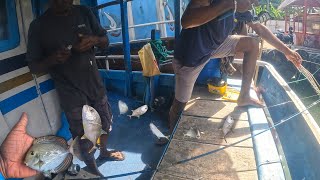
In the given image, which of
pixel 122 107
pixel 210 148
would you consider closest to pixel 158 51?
pixel 122 107

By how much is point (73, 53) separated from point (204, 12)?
5.08 feet

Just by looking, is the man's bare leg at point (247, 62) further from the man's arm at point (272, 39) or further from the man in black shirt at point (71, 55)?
the man in black shirt at point (71, 55)

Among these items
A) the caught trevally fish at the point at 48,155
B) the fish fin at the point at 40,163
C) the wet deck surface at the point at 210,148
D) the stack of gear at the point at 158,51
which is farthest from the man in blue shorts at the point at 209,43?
the fish fin at the point at 40,163

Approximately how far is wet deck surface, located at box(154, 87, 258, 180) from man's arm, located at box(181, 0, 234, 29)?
1305mm

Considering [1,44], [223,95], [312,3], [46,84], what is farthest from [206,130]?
[312,3]

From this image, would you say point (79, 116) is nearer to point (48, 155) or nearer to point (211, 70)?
point (48, 155)

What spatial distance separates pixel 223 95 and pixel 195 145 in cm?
154

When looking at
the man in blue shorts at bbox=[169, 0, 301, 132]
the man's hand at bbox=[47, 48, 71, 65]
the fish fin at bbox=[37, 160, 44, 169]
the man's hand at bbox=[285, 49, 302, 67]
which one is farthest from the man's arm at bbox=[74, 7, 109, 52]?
the man's hand at bbox=[285, 49, 302, 67]

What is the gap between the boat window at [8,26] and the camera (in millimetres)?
2600

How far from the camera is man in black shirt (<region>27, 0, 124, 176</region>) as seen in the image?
2.72m

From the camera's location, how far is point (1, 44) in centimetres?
260

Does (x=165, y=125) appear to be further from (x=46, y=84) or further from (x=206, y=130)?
(x=46, y=84)

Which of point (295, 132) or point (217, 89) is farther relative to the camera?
point (217, 89)

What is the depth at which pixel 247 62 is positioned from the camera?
368 centimetres
